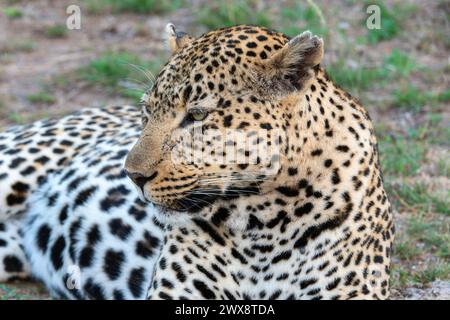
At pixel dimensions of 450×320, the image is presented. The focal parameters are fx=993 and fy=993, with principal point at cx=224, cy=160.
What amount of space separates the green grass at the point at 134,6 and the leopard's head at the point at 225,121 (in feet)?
27.2

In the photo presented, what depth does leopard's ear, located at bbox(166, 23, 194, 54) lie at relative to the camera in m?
6.27

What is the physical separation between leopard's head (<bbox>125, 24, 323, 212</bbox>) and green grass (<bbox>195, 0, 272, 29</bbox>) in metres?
6.95

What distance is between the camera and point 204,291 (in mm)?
6250

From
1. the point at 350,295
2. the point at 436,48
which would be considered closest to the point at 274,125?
the point at 350,295

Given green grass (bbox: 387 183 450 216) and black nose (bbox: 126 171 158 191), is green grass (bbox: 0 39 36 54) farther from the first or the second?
black nose (bbox: 126 171 158 191)

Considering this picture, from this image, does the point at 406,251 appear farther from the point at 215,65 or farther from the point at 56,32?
the point at 56,32

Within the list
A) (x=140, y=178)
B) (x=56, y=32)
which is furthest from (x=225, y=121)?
(x=56, y=32)

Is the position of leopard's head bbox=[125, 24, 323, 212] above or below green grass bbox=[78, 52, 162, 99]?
above

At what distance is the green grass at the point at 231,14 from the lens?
12758mm

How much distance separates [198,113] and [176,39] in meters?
0.87

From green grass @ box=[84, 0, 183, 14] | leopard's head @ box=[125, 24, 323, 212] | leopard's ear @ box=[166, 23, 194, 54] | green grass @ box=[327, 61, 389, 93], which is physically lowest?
green grass @ box=[327, 61, 389, 93]

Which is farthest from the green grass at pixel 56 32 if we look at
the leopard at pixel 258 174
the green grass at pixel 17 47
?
the leopard at pixel 258 174

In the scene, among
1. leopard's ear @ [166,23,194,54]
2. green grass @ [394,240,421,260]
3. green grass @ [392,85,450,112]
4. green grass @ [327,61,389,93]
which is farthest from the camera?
green grass @ [327,61,389,93]

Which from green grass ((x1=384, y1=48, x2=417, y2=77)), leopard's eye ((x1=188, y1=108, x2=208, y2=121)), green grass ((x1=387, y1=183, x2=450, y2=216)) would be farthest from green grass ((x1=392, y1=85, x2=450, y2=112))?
leopard's eye ((x1=188, y1=108, x2=208, y2=121))
